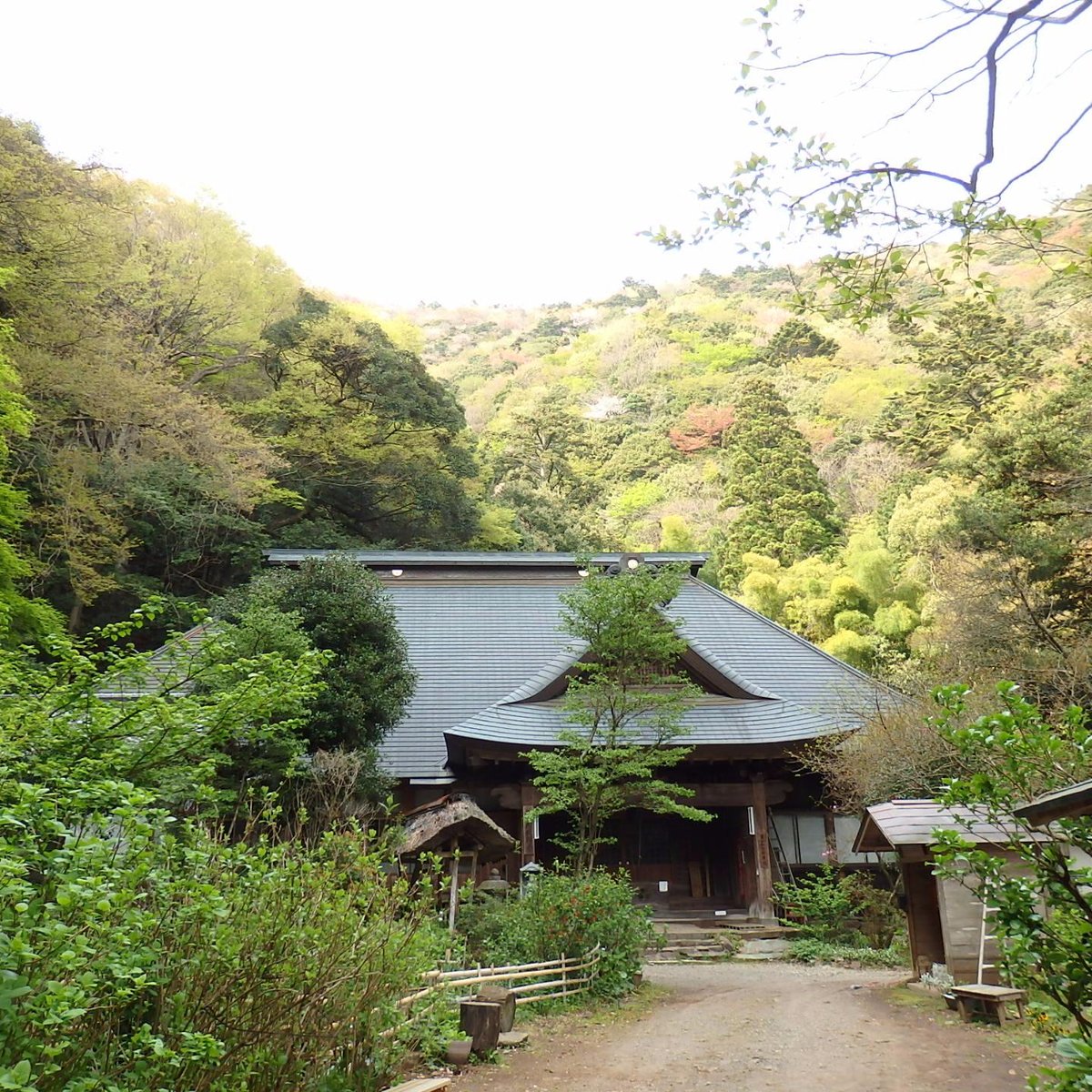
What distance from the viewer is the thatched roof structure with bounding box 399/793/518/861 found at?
30.2ft

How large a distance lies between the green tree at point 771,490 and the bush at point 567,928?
63.4 feet

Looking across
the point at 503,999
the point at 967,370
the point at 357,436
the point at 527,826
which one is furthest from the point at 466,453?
the point at 503,999

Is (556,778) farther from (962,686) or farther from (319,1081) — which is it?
(962,686)

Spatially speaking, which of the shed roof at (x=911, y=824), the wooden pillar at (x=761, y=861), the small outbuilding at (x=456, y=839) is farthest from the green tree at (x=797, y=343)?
the small outbuilding at (x=456, y=839)

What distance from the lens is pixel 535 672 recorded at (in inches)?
627

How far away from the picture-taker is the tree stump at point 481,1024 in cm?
594

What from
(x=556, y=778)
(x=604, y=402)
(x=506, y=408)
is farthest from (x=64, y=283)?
(x=604, y=402)

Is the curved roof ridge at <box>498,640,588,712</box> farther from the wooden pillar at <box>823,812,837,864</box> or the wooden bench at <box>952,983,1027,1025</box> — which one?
the wooden bench at <box>952,983,1027,1025</box>

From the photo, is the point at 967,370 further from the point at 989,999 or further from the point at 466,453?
the point at 989,999

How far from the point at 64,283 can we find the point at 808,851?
1512 cm

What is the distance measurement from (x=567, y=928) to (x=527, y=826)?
12.8 ft

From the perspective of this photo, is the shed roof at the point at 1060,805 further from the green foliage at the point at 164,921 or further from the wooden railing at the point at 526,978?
the wooden railing at the point at 526,978

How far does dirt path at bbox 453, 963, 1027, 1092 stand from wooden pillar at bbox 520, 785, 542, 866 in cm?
403

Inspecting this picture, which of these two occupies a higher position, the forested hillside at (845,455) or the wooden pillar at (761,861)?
the forested hillside at (845,455)
